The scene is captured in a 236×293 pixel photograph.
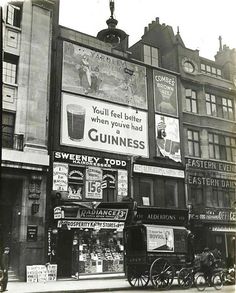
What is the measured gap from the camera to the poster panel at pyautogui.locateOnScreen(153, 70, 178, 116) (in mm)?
27531

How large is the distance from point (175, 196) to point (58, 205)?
349 inches

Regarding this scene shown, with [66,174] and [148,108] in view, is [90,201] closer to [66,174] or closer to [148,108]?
[66,174]

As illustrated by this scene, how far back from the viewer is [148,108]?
2678 centimetres

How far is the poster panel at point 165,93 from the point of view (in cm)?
2753

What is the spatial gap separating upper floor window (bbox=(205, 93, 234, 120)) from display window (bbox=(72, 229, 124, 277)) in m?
12.4

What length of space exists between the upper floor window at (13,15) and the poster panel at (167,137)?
1066 centimetres

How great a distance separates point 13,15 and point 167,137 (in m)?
12.2

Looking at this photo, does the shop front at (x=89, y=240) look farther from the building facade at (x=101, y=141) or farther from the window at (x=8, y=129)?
the window at (x=8, y=129)

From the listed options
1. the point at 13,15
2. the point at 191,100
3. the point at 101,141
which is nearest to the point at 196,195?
the point at 191,100

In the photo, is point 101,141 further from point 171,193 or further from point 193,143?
point 193,143

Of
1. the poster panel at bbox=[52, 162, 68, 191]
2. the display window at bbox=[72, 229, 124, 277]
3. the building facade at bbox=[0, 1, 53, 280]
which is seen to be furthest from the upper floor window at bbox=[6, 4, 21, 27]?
the display window at bbox=[72, 229, 124, 277]

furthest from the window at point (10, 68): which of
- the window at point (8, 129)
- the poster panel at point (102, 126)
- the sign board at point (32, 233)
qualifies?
the sign board at point (32, 233)

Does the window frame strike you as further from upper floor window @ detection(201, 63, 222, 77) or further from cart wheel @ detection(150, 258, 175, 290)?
cart wheel @ detection(150, 258, 175, 290)

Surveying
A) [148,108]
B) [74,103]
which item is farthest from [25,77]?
[148,108]
